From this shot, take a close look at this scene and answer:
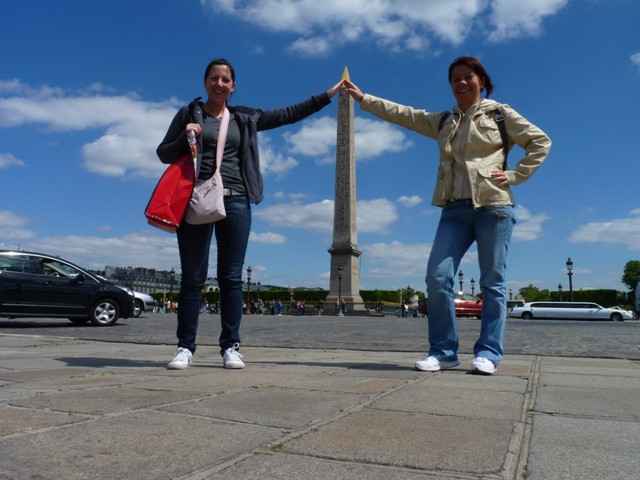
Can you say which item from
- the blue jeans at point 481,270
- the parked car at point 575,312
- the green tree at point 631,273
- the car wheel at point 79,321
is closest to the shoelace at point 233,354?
the blue jeans at point 481,270

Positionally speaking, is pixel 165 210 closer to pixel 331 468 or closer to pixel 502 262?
pixel 502 262

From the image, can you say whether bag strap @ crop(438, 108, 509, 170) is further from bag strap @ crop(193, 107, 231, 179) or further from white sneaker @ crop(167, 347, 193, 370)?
white sneaker @ crop(167, 347, 193, 370)

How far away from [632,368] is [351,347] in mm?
2983

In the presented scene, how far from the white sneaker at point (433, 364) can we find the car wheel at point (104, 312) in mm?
9017

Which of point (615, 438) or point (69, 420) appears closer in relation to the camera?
point (615, 438)

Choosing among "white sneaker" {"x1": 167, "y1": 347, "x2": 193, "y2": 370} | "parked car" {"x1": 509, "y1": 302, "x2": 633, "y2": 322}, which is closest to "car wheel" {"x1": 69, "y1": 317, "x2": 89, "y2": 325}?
"white sneaker" {"x1": 167, "y1": 347, "x2": 193, "y2": 370}

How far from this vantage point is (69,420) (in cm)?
188

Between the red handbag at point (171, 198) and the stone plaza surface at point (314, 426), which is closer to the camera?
the stone plaza surface at point (314, 426)

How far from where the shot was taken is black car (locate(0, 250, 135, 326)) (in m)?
10.5

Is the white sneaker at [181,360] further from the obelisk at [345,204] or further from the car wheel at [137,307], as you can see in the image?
the obelisk at [345,204]

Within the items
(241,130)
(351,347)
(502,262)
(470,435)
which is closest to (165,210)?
(241,130)

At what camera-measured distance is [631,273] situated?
93250 mm

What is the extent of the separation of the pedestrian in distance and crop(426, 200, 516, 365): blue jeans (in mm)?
1341

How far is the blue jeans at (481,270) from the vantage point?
381 cm
